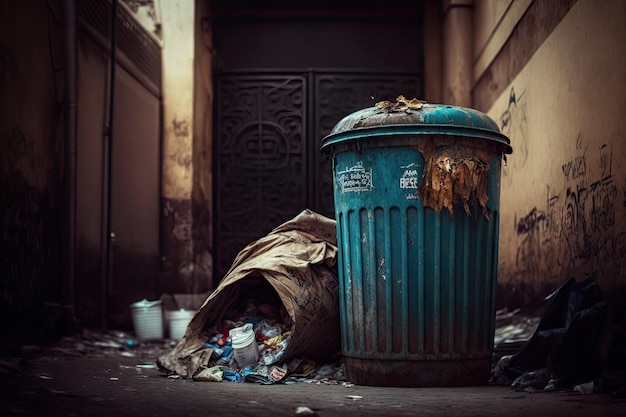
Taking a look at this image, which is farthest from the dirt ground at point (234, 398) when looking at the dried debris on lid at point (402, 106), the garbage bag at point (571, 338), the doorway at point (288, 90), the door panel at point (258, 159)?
the doorway at point (288, 90)

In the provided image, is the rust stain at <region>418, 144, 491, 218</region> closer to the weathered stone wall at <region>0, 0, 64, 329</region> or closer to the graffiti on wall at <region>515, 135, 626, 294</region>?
the graffiti on wall at <region>515, 135, 626, 294</region>

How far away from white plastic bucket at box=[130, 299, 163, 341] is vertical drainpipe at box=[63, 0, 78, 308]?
1.36 metres

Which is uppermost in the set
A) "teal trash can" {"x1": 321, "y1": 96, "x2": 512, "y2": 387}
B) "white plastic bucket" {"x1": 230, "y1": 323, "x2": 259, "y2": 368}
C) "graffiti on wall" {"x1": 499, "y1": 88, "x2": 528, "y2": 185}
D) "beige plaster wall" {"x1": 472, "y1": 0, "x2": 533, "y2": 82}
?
"beige plaster wall" {"x1": 472, "y1": 0, "x2": 533, "y2": 82}

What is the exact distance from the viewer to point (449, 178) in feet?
13.6

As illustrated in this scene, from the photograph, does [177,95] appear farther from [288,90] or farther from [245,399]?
[245,399]

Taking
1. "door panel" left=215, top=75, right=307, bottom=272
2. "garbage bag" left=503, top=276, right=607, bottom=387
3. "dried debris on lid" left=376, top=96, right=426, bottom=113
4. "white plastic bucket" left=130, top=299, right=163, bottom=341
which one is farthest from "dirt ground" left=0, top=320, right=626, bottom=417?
"door panel" left=215, top=75, right=307, bottom=272

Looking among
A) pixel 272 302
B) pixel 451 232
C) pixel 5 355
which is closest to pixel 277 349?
pixel 272 302

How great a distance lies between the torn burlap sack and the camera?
4.73 metres

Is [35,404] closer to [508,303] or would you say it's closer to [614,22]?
[614,22]

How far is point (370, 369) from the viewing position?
170 inches

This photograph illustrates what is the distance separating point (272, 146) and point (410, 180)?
19.0 ft

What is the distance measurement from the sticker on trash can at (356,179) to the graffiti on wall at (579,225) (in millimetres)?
1555

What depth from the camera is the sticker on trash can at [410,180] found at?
165 inches

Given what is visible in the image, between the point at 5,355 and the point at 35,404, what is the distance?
183 cm
